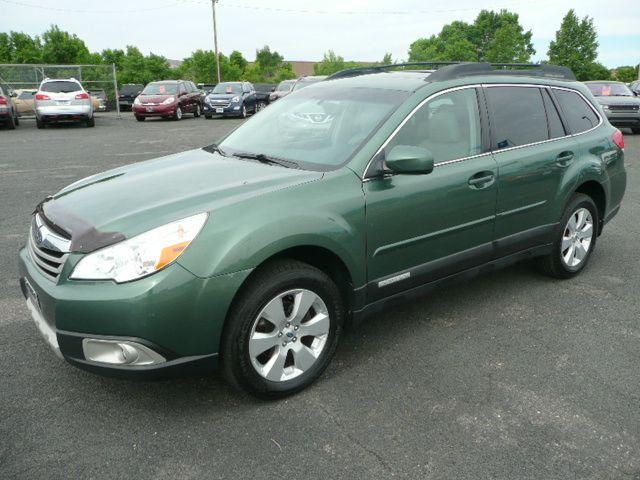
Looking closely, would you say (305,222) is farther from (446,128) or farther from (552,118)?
(552,118)

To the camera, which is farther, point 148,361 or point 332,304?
point 332,304

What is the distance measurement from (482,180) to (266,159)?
1417mm

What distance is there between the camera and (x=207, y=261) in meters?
2.55

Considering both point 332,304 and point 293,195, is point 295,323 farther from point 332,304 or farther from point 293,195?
point 293,195

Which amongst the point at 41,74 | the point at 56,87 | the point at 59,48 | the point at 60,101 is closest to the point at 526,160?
the point at 60,101

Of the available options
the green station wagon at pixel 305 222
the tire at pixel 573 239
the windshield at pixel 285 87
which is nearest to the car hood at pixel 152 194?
the green station wagon at pixel 305 222

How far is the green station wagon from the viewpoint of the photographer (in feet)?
8.32

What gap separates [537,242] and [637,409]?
1650 millimetres

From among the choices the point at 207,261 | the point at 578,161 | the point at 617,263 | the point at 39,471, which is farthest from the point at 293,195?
the point at 617,263

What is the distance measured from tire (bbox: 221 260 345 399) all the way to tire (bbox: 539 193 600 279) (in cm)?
230

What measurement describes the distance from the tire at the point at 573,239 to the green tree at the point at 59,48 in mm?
59581

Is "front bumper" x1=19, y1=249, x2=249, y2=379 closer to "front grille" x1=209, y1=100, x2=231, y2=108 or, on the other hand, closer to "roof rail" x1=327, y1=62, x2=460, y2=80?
"roof rail" x1=327, y1=62, x2=460, y2=80

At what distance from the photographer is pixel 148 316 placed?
2.45 metres

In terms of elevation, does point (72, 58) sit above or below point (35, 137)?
above
